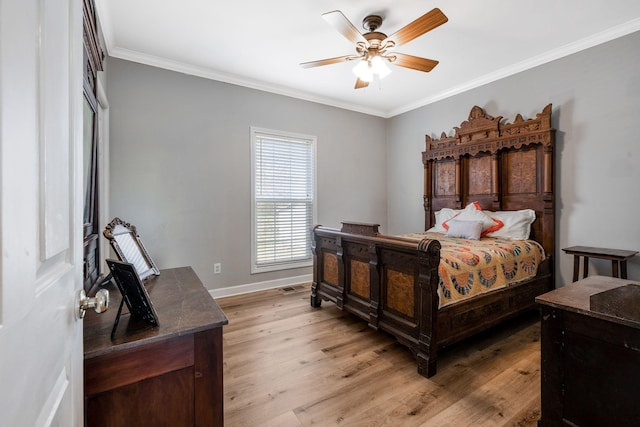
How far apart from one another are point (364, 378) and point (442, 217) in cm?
271

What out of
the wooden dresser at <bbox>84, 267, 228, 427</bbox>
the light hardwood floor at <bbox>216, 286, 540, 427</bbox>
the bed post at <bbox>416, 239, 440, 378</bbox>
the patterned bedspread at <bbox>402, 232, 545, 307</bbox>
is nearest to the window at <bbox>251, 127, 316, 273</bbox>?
the light hardwood floor at <bbox>216, 286, 540, 427</bbox>

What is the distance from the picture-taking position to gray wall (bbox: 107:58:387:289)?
3070mm

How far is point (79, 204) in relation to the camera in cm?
78

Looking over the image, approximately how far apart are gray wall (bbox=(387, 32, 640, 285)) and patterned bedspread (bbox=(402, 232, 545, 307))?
0.50 meters

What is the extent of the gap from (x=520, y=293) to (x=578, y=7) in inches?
99.3

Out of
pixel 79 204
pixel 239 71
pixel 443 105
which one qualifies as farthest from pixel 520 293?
pixel 239 71

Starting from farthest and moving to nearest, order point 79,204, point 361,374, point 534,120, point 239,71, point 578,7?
point 239,71 < point 534,120 < point 578,7 < point 361,374 < point 79,204

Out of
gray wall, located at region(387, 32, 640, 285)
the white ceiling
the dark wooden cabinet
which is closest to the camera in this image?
the dark wooden cabinet

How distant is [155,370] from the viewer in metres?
1.02

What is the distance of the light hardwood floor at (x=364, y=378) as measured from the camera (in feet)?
5.37

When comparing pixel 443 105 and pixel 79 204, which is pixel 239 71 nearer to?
pixel 443 105

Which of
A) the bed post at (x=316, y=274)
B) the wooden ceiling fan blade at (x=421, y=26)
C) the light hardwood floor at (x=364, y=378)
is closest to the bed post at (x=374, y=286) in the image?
the light hardwood floor at (x=364, y=378)

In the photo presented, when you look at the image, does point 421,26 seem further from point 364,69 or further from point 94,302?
point 94,302

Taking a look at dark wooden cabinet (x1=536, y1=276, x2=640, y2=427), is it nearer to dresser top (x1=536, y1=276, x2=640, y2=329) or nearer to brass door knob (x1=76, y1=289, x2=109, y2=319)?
dresser top (x1=536, y1=276, x2=640, y2=329)
